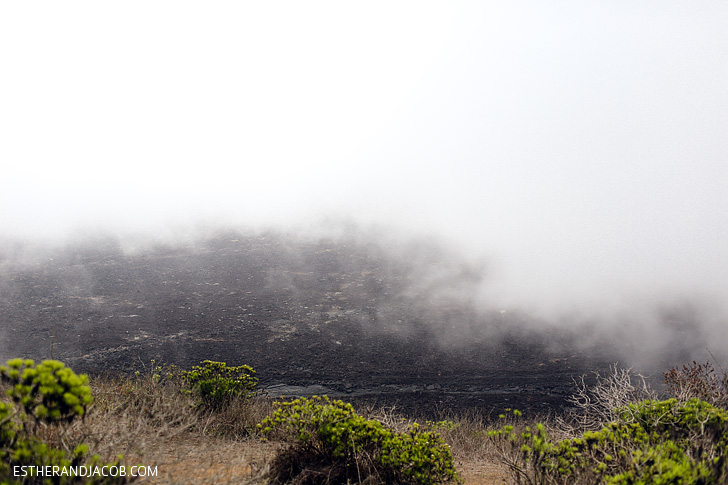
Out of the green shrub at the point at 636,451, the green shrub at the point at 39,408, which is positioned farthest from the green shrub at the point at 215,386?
the green shrub at the point at 636,451

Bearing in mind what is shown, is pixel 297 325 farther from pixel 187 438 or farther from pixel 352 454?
pixel 352 454

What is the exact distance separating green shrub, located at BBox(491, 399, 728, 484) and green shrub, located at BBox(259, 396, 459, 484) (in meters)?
0.61

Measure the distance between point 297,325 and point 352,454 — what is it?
675 cm

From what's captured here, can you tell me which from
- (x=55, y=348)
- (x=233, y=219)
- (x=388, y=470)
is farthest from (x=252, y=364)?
(x=233, y=219)

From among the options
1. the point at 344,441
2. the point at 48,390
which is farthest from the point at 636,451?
the point at 48,390

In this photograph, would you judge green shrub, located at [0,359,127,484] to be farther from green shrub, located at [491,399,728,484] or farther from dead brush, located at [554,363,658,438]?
dead brush, located at [554,363,658,438]

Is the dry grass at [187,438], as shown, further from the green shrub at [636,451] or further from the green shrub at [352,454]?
the green shrub at [636,451]

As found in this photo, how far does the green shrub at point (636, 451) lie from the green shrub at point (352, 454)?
61 centimetres

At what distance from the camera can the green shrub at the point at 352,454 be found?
3.27 m

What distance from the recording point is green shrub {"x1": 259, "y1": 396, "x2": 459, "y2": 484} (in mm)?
3268

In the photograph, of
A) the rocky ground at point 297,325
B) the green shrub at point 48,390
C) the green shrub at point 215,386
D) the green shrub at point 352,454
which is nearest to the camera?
the green shrub at point 48,390

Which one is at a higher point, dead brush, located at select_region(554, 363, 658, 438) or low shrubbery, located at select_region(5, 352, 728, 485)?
low shrubbery, located at select_region(5, 352, 728, 485)

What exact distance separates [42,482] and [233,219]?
19.3m

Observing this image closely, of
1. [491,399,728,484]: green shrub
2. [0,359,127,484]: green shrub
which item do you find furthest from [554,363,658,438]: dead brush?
[0,359,127,484]: green shrub
